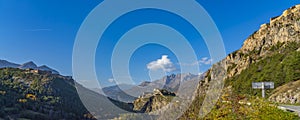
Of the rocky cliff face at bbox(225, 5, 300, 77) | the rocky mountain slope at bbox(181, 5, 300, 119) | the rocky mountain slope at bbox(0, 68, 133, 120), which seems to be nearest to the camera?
the rocky mountain slope at bbox(181, 5, 300, 119)

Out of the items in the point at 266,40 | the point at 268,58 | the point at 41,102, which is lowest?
the point at 41,102

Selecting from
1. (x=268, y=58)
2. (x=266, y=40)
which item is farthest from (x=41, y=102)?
(x=266, y=40)

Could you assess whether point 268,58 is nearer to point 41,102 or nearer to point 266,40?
point 266,40

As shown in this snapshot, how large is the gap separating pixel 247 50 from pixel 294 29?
33.0m

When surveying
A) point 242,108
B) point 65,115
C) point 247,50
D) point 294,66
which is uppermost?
point 247,50

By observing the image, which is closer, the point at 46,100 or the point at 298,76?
the point at 298,76

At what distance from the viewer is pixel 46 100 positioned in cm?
15488

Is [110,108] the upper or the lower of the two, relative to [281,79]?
lower

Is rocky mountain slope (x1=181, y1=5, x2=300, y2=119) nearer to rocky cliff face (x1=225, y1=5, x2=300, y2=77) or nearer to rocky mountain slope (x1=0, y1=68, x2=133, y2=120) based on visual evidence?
rocky cliff face (x1=225, y1=5, x2=300, y2=77)

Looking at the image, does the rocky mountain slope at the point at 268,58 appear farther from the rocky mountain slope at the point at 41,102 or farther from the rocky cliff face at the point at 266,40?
the rocky mountain slope at the point at 41,102

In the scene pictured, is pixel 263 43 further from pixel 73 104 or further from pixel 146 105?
pixel 73 104

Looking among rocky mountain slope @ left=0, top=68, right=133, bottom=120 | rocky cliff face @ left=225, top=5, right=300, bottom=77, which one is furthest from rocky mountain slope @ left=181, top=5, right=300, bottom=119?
rocky mountain slope @ left=0, top=68, right=133, bottom=120

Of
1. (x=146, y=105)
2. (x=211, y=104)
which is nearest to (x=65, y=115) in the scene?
(x=146, y=105)

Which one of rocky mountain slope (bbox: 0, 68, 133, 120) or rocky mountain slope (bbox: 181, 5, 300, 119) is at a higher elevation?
rocky mountain slope (bbox: 181, 5, 300, 119)
